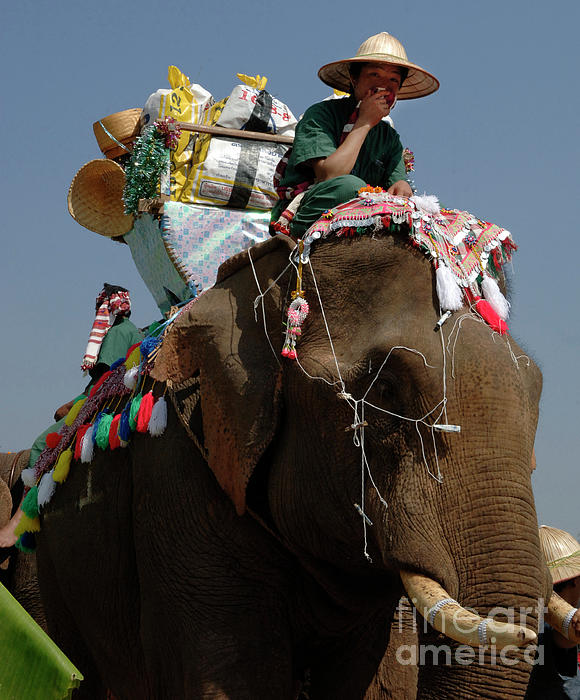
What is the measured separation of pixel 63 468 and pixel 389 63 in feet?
9.16

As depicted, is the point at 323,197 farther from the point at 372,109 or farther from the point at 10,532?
the point at 10,532

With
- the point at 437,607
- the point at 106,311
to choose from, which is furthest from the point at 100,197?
the point at 437,607

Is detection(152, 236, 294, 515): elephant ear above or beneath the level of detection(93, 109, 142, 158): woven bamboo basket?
beneath

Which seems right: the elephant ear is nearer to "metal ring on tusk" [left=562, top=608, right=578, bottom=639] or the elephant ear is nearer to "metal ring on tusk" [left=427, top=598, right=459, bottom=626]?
"metal ring on tusk" [left=427, top=598, right=459, bottom=626]

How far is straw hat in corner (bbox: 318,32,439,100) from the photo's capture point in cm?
527

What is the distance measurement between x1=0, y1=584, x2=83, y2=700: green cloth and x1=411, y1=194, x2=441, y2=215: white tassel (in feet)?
7.41

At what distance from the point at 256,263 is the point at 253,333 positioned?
323 millimetres

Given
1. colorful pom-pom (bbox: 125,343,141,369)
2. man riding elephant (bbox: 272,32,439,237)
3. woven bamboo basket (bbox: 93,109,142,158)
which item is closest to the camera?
man riding elephant (bbox: 272,32,439,237)

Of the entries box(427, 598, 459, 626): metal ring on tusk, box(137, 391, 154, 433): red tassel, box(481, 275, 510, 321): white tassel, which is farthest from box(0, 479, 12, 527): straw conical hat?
box(427, 598, 459, 626): metal ring on tusk

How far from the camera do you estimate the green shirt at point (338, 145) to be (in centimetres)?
528

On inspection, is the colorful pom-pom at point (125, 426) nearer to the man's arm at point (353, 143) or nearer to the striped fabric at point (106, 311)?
the man's arm at point (353, 143)

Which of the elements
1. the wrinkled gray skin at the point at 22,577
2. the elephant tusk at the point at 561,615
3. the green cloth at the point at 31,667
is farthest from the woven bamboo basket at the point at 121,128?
the elephant tusk at the point at 561,615

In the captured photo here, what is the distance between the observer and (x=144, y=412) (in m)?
5.27

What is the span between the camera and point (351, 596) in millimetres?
4871
